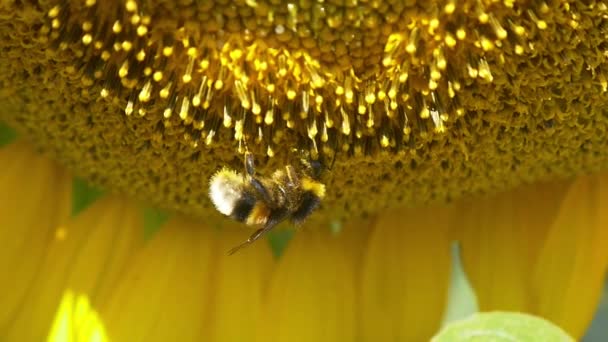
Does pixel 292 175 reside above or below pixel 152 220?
above

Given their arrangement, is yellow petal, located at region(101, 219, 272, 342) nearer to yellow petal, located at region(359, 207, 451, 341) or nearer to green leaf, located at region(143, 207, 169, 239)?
green leaf, located at region(143, 207, 169, 239)

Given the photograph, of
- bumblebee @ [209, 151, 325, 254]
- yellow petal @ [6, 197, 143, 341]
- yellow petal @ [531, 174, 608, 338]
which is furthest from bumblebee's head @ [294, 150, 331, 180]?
yellow petal @ [531, 174, 608, 338]

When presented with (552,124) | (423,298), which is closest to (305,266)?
(423,298)

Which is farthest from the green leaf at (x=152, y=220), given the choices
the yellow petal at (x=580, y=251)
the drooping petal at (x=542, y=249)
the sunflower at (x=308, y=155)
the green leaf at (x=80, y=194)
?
the yellow petal at (x=580, y=251)

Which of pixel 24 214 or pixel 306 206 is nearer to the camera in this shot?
pixel 306 206

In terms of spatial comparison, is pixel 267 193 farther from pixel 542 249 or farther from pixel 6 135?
pixel 542 249

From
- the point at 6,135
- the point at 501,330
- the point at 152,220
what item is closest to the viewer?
the point at 501,330

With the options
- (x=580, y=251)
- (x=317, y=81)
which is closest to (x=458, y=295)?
(x=580, y=251)
